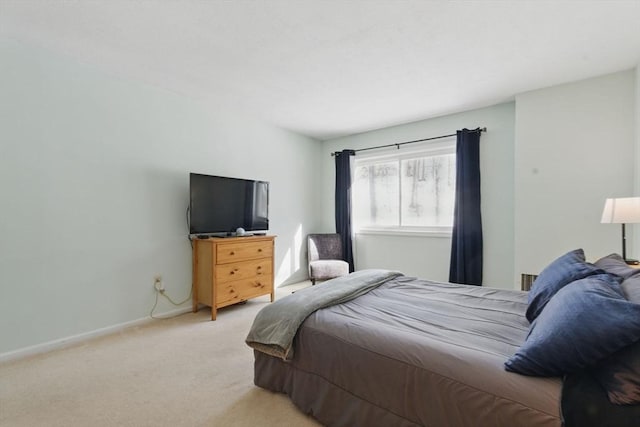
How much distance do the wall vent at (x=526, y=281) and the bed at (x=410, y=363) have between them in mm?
1431

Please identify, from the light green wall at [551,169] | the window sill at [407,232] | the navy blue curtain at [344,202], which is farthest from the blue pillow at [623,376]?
the navy blue curtain at [344,202]

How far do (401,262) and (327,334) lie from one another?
309 centimetres

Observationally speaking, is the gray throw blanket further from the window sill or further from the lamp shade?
the window sill

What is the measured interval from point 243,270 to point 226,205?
2.63ft

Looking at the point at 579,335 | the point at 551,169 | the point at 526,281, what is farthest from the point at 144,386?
the point at 551,169

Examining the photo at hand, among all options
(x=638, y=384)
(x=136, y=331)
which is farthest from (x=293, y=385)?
(x=136, y=331)

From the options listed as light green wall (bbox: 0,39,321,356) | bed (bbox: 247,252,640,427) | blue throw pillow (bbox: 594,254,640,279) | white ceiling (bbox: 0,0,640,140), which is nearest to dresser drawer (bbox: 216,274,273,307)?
light green wall (bbox: 0,39,321,356)

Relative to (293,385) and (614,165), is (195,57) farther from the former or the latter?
(614,165)

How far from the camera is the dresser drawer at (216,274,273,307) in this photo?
3229mm

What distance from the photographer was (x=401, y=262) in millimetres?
4438

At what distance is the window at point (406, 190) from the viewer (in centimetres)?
414

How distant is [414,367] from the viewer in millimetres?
1281

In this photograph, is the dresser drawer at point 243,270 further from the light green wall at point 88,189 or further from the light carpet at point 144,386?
the light carpet at point 144,386

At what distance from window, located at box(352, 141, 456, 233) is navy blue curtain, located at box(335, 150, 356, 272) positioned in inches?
5.8
